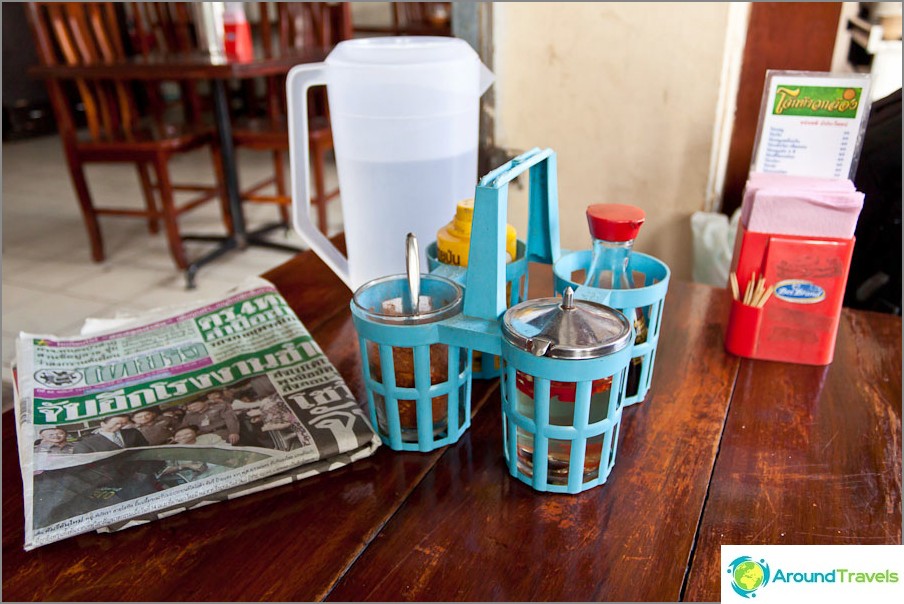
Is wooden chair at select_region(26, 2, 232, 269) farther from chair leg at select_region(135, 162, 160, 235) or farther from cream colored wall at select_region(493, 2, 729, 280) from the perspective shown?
cream colored wall at select_region(493, 2, 729, 280)

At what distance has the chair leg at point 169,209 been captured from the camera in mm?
2578

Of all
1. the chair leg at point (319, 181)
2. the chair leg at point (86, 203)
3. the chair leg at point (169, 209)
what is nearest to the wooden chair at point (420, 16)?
the chair leg at point (319, 181)

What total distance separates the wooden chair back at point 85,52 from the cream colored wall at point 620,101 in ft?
5.95

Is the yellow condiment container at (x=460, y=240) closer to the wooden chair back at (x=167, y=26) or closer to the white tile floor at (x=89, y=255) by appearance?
the white tile floor at (x=89, y=255)

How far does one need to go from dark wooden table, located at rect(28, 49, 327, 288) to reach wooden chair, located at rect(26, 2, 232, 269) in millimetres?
129

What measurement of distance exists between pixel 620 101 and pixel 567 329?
4.41 ft

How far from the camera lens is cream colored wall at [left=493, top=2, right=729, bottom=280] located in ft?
5.23

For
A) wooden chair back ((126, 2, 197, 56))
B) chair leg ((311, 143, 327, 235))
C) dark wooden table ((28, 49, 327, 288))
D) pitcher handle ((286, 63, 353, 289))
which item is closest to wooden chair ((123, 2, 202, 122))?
wooden chair back ((126, 2, 197, 56))

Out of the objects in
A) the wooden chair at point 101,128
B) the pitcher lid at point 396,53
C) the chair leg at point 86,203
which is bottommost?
the chair leg at point 86,203

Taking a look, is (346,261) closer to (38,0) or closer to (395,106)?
(395,106)

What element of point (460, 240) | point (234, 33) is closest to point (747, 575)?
point (460, 240)

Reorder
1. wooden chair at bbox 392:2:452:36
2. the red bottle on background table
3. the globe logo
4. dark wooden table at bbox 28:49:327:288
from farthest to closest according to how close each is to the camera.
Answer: wooden chair at bbox 392:2:452:36 < the red bottle on background table < dark wooden table at bbox 28:49:327:288 < the globe logo

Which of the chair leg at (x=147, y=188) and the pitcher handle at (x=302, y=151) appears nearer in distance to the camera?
the pitcher handle at (x=302, y=151)

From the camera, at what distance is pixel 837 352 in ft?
2.63
